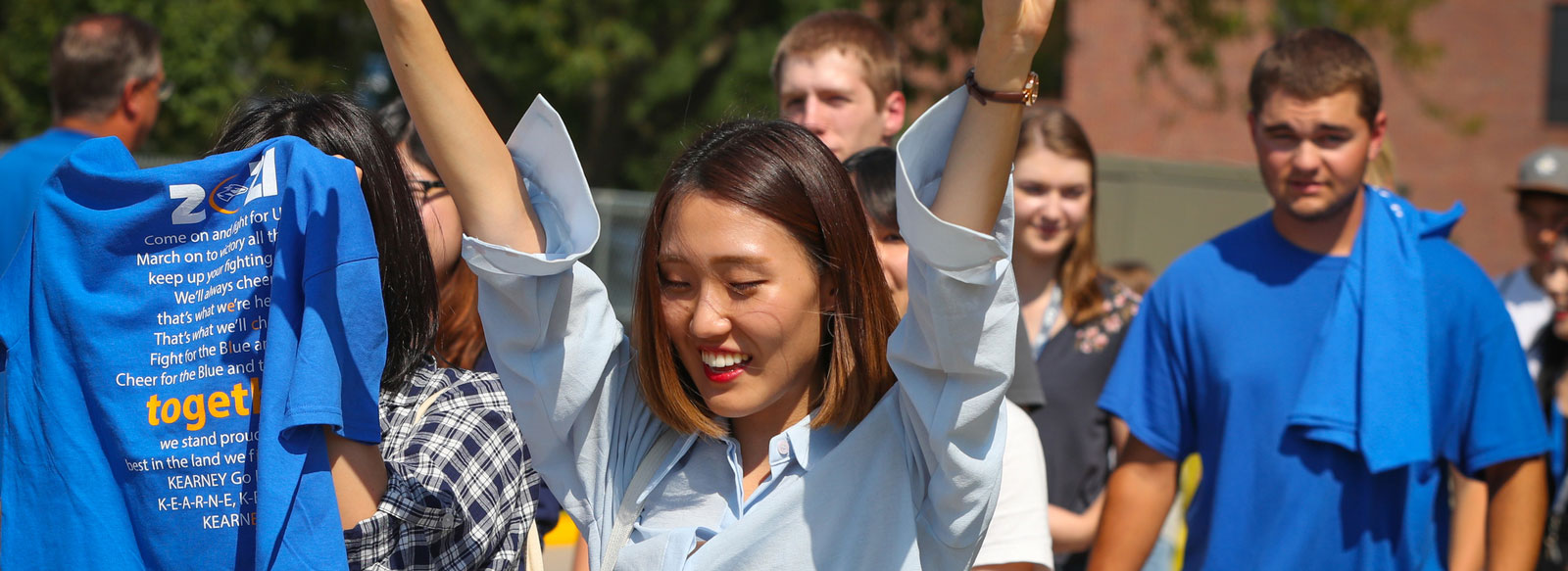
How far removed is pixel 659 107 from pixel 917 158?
14.3m

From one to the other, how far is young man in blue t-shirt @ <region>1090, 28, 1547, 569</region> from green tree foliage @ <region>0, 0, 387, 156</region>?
346 inches

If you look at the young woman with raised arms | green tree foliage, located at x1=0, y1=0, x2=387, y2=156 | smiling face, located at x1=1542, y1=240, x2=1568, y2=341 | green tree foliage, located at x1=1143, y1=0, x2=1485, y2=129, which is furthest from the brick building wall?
the young woman with raised arms

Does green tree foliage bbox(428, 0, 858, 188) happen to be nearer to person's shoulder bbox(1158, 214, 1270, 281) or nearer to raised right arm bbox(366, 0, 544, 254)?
person's shoulder bbox(1158, 214, 1270, 281)

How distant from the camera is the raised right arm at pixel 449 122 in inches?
72.0

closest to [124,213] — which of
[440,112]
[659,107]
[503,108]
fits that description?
[440,112]

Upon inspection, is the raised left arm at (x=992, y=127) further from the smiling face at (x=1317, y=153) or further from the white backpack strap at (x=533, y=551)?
the smiling face at (x=1317, y=153)

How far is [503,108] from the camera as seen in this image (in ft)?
41.3

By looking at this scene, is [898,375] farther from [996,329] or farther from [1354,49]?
[1354,49]

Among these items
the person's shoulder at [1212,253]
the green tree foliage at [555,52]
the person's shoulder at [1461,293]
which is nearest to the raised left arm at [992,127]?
the person's shoulder at [1212,253]

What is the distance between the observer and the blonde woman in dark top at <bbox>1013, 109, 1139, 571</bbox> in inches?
142

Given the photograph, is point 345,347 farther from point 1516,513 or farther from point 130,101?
point 130,101

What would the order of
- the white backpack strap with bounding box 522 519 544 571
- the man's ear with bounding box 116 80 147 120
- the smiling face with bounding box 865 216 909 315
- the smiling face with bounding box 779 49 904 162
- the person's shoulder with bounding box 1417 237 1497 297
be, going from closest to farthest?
the white backpack strap with bounding box 522 519 544 571
the smiling face with bounding box 865 216 909 315
the person's shoulder with bounding box 1417 237 1497 297
the smiling face with bounding box 779 49 904 162
the man's ear with bounding box 116 80 147 120

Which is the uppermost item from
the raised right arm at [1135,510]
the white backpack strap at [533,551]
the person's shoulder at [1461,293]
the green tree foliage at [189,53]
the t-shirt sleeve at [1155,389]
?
the green tree foliage at [189,53]

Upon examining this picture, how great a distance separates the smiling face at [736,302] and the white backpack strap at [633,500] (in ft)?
0.41
